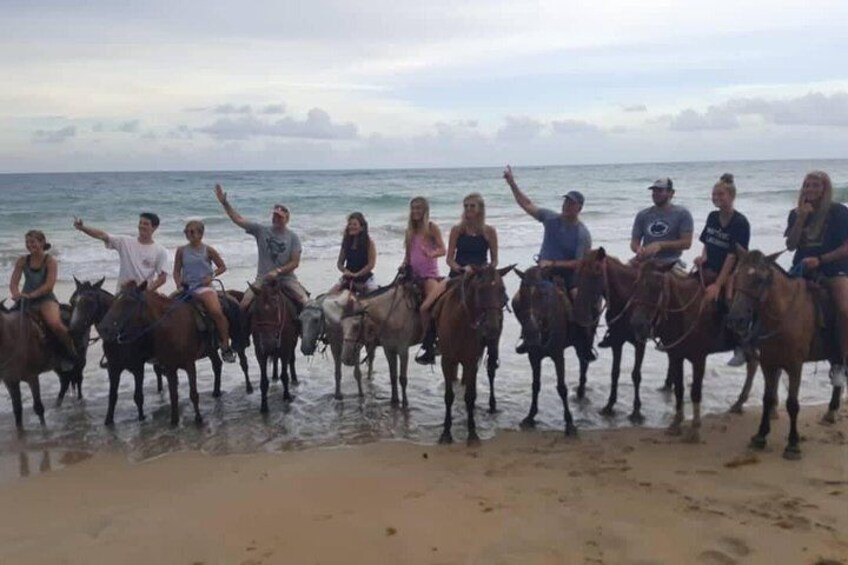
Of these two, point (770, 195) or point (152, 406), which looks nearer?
point (152, 406)

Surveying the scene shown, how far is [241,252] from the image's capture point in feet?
73.8

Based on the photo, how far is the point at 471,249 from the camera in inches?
349

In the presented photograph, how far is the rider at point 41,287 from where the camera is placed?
8.90m

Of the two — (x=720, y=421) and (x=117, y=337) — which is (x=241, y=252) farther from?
(x=720, y=421)

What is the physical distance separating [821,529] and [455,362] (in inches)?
147

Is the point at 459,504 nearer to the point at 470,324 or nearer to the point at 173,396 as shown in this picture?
the point at 470,324

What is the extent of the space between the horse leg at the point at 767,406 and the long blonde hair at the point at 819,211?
1.39m

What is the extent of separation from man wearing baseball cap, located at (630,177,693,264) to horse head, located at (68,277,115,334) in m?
6.11

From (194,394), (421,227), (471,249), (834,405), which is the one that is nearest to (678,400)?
(834,405)

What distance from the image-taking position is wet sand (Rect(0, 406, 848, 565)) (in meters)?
5.39

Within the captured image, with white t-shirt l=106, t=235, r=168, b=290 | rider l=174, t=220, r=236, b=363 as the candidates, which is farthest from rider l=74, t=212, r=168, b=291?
rider l=174, t=220, r=236, b=363

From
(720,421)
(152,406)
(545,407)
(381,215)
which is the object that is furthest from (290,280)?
(381,215)

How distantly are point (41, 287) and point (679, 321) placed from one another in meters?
7.31

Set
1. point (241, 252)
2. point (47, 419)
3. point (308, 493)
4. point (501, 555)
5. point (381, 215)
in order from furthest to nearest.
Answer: point (381, 215) < point (241, 252) < point (47, 419) < point (308, 493) < point (501, 555)
